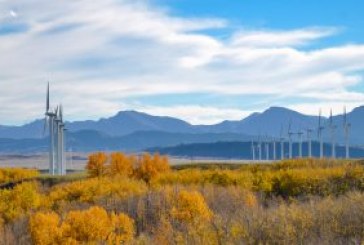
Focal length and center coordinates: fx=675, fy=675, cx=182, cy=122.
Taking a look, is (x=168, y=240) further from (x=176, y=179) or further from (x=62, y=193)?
(x=176, y=179)

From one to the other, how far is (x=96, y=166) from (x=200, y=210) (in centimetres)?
6784

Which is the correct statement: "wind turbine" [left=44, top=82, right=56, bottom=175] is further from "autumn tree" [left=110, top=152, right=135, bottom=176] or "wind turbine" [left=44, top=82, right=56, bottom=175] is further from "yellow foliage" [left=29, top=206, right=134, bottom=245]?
"yellow foliage" [left=29, top=206, right=134, bottom=245]

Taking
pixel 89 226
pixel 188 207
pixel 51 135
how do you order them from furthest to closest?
pixel 51 135
pixel 188 207
pixel 89 226

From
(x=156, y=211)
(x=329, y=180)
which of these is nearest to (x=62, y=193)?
(x=156, y=211)

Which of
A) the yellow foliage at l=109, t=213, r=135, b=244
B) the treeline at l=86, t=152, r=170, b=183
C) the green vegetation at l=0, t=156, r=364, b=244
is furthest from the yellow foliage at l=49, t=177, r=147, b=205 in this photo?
the treeline at l=86, t=152, r=170, b=183

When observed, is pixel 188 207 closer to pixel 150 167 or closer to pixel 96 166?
pixel 150 167

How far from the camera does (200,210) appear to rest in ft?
161

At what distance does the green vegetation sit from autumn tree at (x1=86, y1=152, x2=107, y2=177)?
972 centimetres

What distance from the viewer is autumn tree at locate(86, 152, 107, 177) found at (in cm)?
11319

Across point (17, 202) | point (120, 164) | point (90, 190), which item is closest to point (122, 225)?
point (17, 202)

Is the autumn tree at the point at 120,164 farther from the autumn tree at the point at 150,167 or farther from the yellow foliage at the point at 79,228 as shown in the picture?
the yellow foliage at the point at 79,228

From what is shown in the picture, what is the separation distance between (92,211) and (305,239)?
27.8 metres

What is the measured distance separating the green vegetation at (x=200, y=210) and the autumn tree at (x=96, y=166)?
383 inches

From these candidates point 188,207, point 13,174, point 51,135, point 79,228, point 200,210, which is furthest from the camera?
point 13,174
